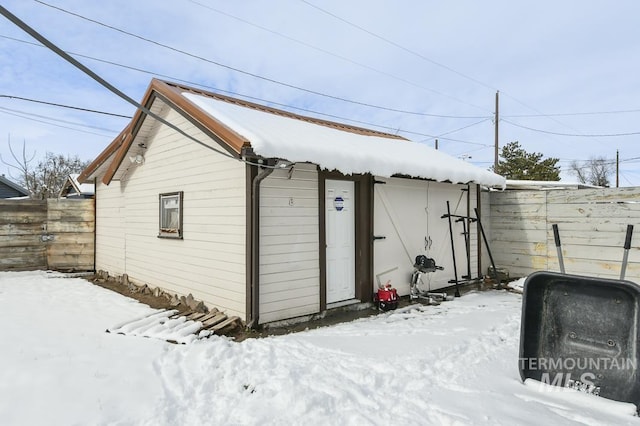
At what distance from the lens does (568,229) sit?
7906 millimetres

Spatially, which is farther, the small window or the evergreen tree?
the evergreen tree

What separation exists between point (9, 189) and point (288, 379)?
2515cm

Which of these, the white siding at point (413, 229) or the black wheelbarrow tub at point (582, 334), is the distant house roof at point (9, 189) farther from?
the black wheelbarrow tub at point (582, 334)

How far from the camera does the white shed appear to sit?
16.0 feet

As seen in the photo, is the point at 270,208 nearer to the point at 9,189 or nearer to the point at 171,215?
the point at 171,215

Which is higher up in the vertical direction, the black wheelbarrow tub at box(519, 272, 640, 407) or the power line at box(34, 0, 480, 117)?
the power line at box(34, 0, 480, 117)

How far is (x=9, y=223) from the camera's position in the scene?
918cm

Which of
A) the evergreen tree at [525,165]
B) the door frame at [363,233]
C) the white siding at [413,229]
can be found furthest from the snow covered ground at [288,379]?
the evergreen tree at [525,165]

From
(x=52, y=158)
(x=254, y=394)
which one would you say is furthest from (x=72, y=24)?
(x=52, y=158)

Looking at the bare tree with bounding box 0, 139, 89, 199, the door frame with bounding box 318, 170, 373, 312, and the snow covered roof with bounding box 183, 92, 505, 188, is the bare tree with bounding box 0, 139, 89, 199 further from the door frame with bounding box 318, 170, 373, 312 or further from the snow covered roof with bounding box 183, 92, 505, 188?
the door frame with bounding box 318, 170, 373, 312

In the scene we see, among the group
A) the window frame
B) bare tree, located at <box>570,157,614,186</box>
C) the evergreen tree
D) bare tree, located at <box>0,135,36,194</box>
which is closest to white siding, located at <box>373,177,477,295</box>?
the window frame

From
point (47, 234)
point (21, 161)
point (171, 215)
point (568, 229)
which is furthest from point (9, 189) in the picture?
point (568, 229)

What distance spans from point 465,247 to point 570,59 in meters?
8.25

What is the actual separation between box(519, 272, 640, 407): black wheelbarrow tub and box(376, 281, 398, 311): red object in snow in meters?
2.72
